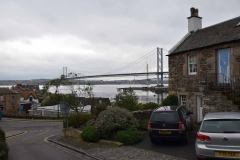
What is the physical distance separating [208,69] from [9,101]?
49.3 metres

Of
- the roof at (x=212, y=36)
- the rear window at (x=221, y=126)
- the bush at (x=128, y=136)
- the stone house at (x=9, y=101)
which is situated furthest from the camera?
the stone house at (x=9, y=101)

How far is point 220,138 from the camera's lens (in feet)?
21.8

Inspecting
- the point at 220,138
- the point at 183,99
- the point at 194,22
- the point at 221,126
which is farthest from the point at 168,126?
the point at 194,22

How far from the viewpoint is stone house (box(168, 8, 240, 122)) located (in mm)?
12216

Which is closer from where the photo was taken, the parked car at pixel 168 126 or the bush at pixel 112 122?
the parked car at pixel 168 126

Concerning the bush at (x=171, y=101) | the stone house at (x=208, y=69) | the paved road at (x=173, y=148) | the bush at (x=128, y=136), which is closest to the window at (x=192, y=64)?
the stone house at (x=208, y=69)

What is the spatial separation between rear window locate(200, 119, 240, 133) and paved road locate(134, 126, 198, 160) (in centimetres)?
168

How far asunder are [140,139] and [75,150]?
3078mm

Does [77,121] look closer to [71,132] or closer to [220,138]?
A: [71,132]

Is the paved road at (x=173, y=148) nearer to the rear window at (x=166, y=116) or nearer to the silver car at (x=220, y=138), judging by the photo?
the rear window at (x=166, y=116)

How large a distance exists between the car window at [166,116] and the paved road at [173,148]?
1.10 metres

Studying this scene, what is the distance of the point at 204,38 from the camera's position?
16078 mm

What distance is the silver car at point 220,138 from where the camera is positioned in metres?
6.54

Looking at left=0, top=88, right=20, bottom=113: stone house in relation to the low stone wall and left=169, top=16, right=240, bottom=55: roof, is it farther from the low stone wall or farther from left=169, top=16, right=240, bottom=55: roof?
left=169, top=16, right=240, bottom=55: roof
